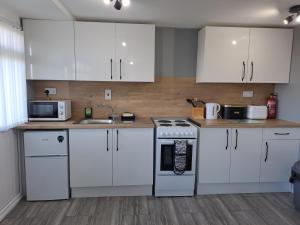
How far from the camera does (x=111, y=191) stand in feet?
9.22

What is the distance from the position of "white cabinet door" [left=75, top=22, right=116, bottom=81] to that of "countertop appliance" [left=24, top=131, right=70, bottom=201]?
0.84m

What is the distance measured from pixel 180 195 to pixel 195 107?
127 centimetres

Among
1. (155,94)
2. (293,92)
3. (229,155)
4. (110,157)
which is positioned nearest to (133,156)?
(110,157)

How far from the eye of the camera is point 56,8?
2.26m

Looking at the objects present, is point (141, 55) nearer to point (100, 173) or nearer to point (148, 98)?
point (148, 98)

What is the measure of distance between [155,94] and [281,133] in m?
1.77

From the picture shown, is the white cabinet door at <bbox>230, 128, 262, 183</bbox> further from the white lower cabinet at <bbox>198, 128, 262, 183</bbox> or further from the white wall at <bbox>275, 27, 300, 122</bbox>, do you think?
the white wall at <bbox>275, 27, 300, 122</bbox>

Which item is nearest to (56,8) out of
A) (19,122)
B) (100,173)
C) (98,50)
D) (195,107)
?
(98,50)

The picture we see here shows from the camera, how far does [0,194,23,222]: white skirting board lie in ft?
7.61

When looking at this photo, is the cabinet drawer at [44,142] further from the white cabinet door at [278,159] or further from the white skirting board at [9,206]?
the white cabinet door at [278,159]

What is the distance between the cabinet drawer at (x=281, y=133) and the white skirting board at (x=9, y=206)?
3152mm

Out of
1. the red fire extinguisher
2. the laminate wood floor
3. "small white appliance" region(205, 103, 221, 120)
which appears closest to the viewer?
the laminate wood floor

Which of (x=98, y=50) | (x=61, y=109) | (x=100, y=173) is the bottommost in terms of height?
(x=100, y=173)

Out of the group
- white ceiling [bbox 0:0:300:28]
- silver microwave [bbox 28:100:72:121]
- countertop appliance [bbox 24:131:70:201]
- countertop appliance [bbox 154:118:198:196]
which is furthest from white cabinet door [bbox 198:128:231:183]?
silver microwave [bbox 28:100:72:121]
